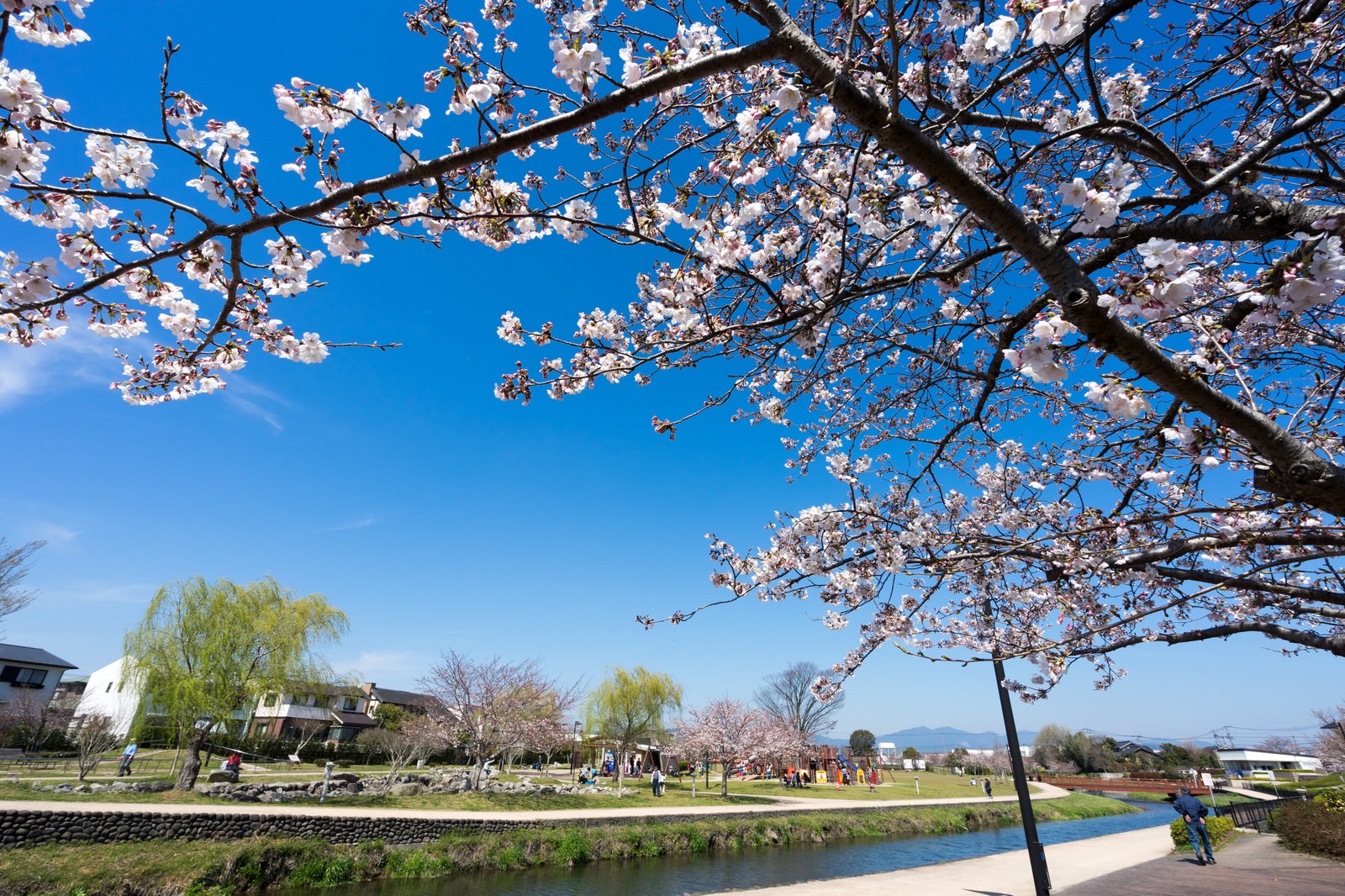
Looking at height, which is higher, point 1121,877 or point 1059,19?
point 1059,19

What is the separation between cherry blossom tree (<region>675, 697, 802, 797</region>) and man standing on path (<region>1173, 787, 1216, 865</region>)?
626 inches

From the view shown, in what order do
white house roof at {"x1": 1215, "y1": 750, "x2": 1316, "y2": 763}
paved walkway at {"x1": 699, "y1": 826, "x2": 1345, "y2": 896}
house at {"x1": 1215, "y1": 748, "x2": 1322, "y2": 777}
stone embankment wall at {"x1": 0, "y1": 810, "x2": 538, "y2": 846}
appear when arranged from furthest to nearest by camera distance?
white house roof at {"x1": 1215, "y1": 750, "x2": 1316, "y2": 763} → house at {"x1": 1215, "y1": 748, "x2": 1322, "y2": 777} → stone embankment wall at {"x1": 0, "y1": 810, "x2": 538, "y2": 846} → paved walkway at {"x1": 699, "y1": 826, "x2": 1345, "y2": 896}

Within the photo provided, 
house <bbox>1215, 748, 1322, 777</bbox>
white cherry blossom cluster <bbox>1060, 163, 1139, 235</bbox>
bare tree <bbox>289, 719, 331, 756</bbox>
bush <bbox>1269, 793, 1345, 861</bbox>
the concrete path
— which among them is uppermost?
white cherry blossom cluster <bbox>1060, 163, 1139, 235</bbox>

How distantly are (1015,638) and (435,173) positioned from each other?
663 cm

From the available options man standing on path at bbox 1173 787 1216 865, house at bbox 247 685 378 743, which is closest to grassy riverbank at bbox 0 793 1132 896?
man standing on path at bbox 1173 787 1216 865

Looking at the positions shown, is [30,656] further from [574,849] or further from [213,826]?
[574,849]

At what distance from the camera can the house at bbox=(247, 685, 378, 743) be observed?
3288 cm

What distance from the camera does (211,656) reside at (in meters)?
16.8

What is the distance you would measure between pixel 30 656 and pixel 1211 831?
176 ft

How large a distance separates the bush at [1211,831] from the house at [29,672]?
155 feet

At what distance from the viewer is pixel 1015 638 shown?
20.1 ft

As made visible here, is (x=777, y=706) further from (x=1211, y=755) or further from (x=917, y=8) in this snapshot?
(x=917, y=8)

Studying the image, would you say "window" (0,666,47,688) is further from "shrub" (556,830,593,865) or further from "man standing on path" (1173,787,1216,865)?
"man standing on path" (1173,787,1216,865)

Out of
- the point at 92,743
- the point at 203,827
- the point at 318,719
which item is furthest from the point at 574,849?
the point at 318,719
